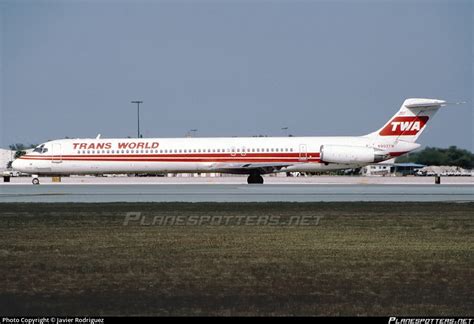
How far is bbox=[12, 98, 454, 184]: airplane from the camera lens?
52438 mm

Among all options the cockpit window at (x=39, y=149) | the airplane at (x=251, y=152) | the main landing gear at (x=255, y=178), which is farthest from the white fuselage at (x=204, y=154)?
the cockpit window at (x=39, y=149)

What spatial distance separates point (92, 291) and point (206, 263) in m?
3.01

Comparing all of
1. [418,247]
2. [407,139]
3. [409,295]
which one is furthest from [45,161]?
[409,295]

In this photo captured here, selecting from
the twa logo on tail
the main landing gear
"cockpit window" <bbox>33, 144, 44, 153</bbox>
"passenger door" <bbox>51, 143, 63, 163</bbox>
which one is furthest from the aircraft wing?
"cockpit window" <bbox>33, 144, 44, 153</bbox>

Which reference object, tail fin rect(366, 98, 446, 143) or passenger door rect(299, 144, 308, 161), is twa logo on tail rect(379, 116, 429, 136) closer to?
tail fin rect(366, 98, 446, 143)

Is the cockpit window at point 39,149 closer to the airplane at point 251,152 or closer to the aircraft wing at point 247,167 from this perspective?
the airplane at point 251,152

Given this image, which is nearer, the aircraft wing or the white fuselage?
the aircraft wing

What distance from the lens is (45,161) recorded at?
178ft

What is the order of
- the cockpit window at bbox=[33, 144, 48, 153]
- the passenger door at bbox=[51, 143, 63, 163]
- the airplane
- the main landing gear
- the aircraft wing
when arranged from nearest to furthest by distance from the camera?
the aircraft wing → the airplane → the main landing gear → the passenger door at bbox=[51, 143, 63, 163] → the cockpit window at bbox=[33, 144, 48, 153]

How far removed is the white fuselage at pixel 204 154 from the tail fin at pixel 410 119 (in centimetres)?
62

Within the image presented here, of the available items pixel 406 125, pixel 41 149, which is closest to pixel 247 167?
pixel 406 125

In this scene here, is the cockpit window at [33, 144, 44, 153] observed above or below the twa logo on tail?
below

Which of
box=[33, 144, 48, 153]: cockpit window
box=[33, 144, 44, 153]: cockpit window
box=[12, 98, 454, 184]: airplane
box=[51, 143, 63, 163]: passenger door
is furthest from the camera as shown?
box=[33, 144, 44, 153]: cockpit window

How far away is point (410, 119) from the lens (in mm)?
52906
